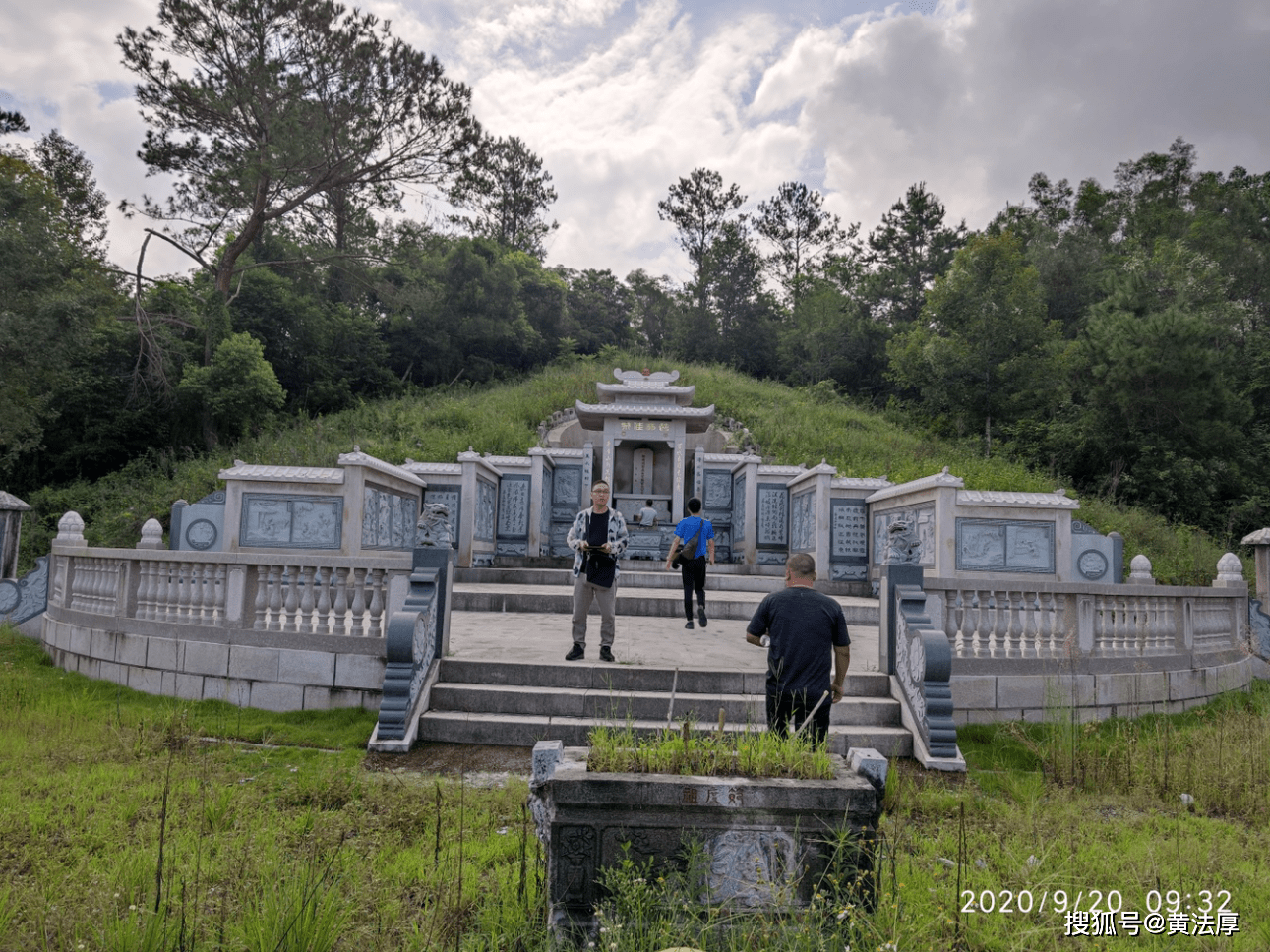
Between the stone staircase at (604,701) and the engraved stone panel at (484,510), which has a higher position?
the engraved stone panel at (484,510)

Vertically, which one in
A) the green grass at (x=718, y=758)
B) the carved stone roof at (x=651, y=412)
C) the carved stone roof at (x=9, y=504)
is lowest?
the green grass at (x=718, y=758)

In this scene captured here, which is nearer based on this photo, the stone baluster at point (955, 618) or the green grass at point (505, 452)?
the stone baluster at point (955, 618)

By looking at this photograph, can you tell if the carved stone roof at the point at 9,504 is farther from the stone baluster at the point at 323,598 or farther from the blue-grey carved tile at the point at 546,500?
the blue-grey carved tile at the point at 546,500

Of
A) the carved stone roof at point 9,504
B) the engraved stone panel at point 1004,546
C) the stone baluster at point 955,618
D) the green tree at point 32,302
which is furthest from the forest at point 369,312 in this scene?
the stone baluster at point 955,618

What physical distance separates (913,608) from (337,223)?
29.4m

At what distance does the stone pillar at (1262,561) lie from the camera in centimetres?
993

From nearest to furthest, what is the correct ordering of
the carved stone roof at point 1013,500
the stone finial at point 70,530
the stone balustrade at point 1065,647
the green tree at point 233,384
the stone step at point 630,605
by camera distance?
the stone balustrade at point 1065,647 < the stone finial at point 70,530 < the stone step at point 630,605 < the carved stone roof at point 1013,500 < the green tree at point 233,384

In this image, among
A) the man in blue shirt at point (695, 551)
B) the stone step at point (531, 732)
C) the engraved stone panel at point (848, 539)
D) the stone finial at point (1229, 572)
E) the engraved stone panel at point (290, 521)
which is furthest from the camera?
the engraved stone panel at point (848, 539)

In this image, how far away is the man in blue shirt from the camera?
8531 millimetres

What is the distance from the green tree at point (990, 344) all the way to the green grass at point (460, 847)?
66.1ft

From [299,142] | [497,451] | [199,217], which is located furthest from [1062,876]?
[199,217]

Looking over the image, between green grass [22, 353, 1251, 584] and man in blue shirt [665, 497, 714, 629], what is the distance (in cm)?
783

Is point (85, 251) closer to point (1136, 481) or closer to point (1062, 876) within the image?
point (1062, 876)

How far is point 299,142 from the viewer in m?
21.8
